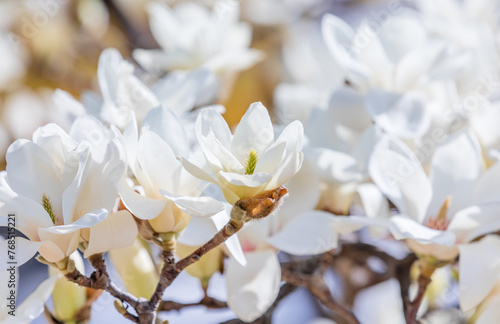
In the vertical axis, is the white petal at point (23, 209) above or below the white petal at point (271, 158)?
below

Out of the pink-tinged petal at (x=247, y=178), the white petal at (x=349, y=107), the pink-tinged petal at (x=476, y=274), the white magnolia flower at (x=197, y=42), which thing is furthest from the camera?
the white magnolia flower at (x=197, y=42)

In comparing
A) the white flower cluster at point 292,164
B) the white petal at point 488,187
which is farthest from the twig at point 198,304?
the white petal at point 488,187

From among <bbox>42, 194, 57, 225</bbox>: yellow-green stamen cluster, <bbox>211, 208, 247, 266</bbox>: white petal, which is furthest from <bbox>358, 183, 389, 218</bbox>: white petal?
<bbox>42, 194, 57, 225</bbox>: yellow-green stamen cluster

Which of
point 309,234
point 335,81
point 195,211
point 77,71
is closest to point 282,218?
point 309,234

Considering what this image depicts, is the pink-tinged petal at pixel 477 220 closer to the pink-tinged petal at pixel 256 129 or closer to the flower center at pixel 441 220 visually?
the flower center at pixel 441 220

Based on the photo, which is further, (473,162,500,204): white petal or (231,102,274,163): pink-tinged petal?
(473,162,500,204): white petal

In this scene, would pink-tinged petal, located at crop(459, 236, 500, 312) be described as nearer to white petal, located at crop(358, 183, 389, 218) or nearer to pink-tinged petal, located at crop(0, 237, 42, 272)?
white petal, located at crop(358, 183, 389, 218)

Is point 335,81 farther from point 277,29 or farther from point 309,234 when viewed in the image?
point 277,29

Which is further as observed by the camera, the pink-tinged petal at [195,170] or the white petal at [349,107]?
the white petal at [349,107]
